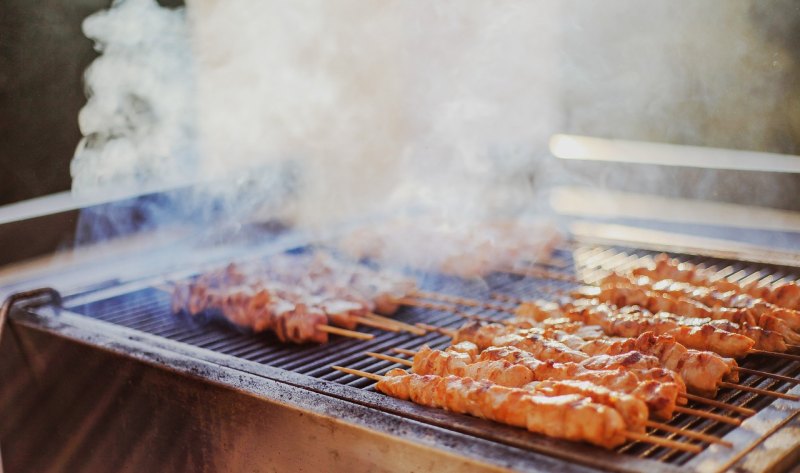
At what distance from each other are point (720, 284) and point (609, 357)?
4.89ft

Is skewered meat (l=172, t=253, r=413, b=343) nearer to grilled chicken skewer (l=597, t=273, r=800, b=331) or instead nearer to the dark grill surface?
the dark grill surface

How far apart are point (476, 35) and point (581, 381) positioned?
543cm

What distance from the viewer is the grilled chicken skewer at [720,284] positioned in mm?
4020

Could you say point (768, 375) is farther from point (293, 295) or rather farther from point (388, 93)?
point (388, 93)

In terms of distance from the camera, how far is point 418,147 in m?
8.82

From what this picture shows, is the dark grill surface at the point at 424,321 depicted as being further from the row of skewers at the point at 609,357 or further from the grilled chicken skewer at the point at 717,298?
the grilled chicken skewer at the point at 717,298

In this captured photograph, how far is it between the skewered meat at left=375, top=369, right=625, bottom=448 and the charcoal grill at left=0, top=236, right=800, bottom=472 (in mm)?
51

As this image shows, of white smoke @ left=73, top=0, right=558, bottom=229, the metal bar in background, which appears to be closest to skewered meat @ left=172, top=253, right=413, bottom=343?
white smoke @ left=73, top=0, right=558, bottom=229

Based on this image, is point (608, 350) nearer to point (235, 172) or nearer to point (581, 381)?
point (581, 381)

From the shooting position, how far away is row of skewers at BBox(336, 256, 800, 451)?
9.10ft

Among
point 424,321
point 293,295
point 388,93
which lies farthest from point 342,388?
point 388,93

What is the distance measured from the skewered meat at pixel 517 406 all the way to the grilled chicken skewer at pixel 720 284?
159 centimetres

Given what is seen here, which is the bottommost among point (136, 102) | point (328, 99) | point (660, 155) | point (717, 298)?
point (660, 155)

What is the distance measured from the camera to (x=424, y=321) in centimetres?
455
